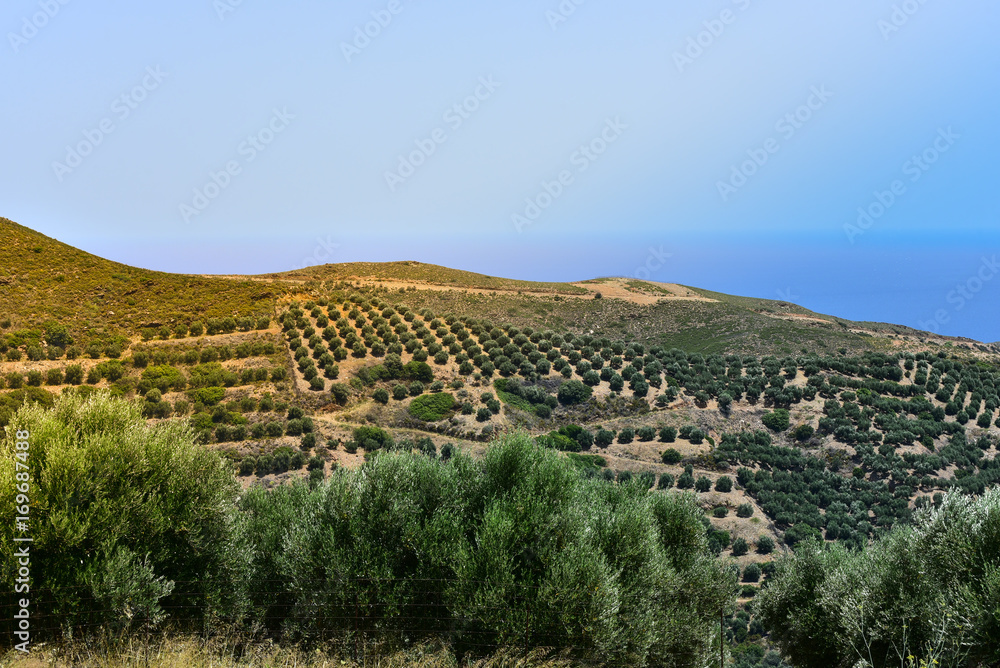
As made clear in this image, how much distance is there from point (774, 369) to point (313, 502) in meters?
38.1

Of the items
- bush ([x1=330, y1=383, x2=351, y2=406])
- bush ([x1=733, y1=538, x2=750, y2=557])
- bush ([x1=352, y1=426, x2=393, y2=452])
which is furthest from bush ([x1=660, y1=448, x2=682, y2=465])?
bush ([x1=330, y1=383, x2=351, y2=406])

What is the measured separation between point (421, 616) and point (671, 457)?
2407cm

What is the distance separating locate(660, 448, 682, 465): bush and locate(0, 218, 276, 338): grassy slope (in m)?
24.8

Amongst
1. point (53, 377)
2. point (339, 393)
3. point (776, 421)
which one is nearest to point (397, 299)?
point (339, 393)

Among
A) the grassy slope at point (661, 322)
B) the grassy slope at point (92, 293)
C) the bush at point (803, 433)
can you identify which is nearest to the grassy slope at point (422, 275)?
the grassy slope at point (661, 322)

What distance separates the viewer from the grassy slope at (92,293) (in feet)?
104

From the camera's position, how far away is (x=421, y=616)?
33.8 ft

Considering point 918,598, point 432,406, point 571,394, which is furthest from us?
point 571,394

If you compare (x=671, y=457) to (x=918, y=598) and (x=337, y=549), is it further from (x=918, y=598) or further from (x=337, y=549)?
(x=337, y=549)

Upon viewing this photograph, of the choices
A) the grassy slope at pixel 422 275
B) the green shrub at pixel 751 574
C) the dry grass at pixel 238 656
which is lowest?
the green shrub at pixel 751 574

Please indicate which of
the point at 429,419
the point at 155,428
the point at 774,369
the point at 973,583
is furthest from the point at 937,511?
the point at 774,369

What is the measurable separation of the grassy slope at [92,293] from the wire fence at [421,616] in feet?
87.2

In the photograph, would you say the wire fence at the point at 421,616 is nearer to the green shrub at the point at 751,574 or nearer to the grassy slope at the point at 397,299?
the green shrub at the point at 751,574

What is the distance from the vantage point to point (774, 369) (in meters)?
42.2
